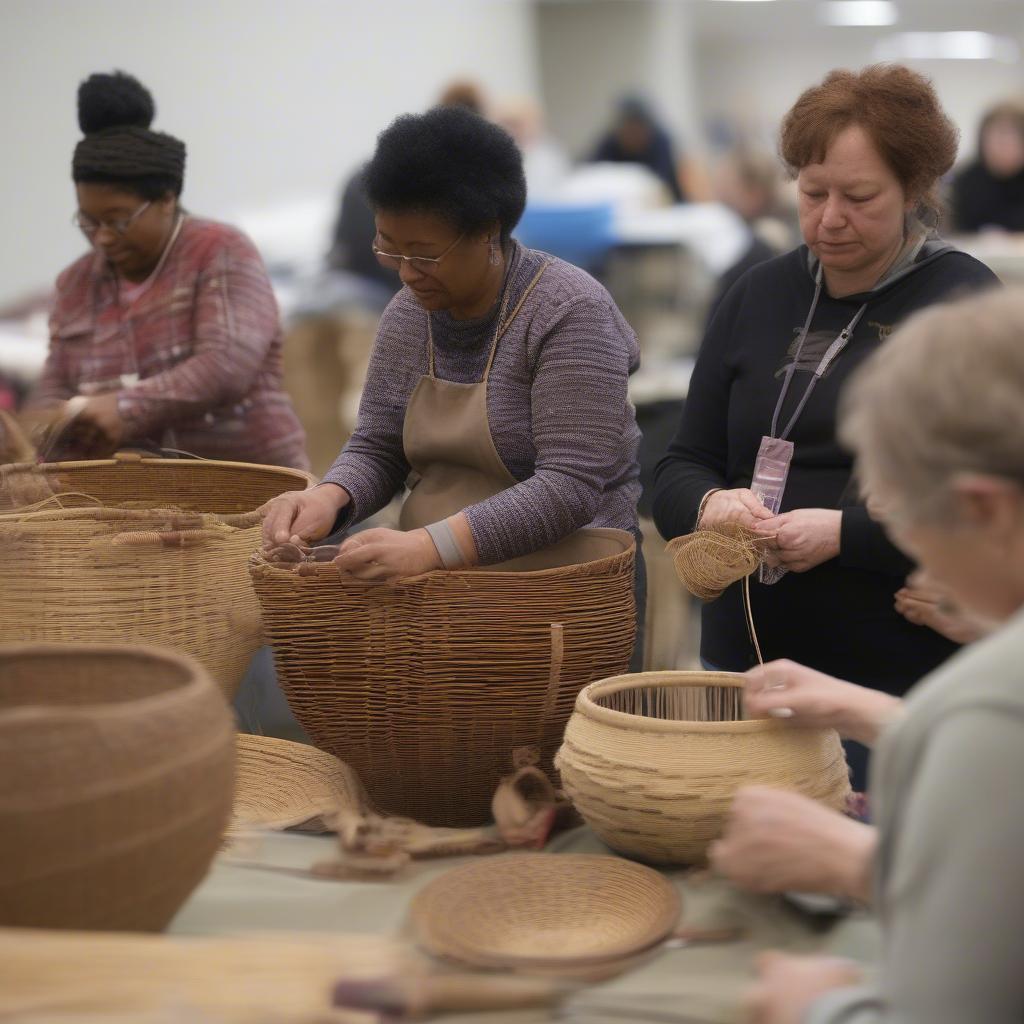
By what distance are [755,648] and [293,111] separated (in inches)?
260

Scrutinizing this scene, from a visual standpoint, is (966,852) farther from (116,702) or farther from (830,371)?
(830,371)

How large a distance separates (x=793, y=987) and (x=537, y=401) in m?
1.05

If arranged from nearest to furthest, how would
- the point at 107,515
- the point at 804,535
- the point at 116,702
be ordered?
the point at 116,702
the point at 804,535
the point at 107,515

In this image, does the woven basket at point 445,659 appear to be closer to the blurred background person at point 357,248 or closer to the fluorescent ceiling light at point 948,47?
the blurred background person at point 357,248

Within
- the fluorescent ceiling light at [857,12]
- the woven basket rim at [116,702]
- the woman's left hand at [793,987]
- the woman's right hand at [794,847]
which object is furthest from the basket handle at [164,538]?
the fluorescent ceiling light at [857,12]

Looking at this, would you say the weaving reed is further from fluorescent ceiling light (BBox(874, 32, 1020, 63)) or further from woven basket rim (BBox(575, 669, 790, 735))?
fluorescent ceiling light (BBox(874, 32, 1020, 63))

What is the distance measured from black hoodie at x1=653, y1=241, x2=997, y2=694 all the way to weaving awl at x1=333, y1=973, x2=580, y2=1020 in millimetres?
819

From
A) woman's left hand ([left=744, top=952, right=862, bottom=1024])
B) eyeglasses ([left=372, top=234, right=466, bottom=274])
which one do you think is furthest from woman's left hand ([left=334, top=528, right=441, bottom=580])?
woman's left hand ([left=744, top=952, right=862, bottom=1024])

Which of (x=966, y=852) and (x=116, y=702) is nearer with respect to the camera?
(x=966, y=852)

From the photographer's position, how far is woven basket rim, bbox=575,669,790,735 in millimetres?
1691

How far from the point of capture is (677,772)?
5.50ft

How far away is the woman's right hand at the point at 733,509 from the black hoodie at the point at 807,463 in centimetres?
8

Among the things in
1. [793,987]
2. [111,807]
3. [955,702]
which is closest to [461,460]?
[111,807]

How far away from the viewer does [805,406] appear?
206cm
